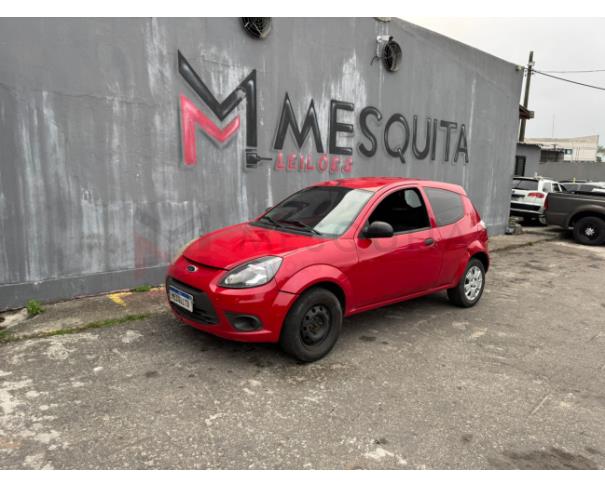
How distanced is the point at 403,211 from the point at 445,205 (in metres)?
0.82

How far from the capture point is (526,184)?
14.7 meters

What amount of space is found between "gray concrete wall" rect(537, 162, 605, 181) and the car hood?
35901mm

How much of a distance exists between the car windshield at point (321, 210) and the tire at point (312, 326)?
2.19 ft

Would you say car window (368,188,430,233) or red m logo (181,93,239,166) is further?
red m logo (181,93,239,166)

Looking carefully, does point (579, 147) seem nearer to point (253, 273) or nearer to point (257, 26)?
point (257, 26)

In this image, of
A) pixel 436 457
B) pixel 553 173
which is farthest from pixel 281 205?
pixel 553 173

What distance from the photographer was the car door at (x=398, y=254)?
4156 millimetres

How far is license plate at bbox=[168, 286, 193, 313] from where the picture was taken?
148 inches

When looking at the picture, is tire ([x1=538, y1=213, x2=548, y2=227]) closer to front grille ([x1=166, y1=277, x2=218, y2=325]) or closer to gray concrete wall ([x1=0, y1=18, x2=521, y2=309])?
gray concrete wall ([x1=0, y1=18, x2=521, y2=309])

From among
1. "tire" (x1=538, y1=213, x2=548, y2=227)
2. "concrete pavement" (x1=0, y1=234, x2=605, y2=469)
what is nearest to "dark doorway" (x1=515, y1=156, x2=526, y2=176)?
"tire" (x1=538, y1=213, x2=548, y2=227)

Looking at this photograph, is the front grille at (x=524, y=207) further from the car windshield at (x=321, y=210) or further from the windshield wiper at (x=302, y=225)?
the windshield wiper at (x=302, y=225)

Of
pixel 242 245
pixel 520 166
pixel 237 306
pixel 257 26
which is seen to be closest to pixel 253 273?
pixel 237 306

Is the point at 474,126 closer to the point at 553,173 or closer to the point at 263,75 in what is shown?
the point at 263,75

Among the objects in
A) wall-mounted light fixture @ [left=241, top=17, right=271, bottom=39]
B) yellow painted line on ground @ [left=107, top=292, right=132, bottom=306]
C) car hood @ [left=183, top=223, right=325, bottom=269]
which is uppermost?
wall-mounted light fixture @ [left=241, top=17, right=271, bottom=39]
